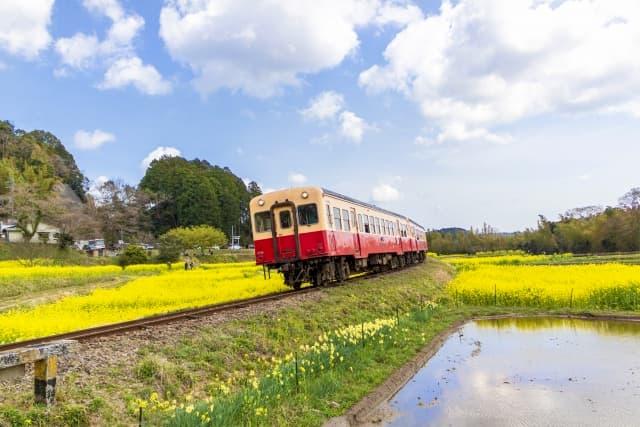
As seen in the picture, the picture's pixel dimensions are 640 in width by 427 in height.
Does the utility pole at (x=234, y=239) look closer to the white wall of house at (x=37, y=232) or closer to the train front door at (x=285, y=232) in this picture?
the white wall of house at (x=37, y=232)

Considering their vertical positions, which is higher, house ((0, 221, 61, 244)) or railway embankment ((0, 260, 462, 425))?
house ((0, 221, 61, 244))

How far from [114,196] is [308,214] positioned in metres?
48.3

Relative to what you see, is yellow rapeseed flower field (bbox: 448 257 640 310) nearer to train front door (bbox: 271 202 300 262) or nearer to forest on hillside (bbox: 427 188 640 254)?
train front door (bbox: 271 202 300 262)

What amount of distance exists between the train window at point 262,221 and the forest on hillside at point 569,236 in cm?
4357

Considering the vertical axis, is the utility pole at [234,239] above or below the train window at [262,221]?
above

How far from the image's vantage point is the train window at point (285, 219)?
44.4 feet

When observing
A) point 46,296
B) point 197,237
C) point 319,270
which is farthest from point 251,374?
point 197,237

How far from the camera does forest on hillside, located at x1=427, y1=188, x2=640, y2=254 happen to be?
47.3 metres

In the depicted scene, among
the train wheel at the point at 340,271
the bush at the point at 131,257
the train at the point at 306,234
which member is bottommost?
the train wheel at the point at 340,271

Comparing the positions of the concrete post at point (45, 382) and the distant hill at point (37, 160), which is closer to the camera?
the concrete post at point (45, 382)

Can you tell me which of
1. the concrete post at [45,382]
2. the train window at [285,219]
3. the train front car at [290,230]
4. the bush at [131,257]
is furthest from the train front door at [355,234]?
the bush at [131,257]

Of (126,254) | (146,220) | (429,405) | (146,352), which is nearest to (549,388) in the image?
(429,405)

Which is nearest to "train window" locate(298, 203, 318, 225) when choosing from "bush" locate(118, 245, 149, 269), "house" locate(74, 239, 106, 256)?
"bush" locate(118, 245, 149, 269)

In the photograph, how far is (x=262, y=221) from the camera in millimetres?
13945
